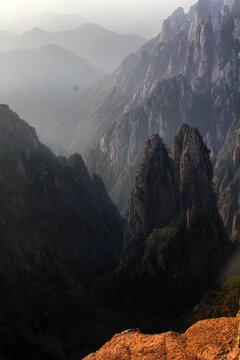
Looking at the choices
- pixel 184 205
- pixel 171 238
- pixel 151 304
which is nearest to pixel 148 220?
pixel 184 205

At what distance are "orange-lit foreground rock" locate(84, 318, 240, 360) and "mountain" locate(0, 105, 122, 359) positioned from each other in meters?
21.7

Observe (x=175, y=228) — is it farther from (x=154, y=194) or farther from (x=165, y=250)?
(x=154, y=194)

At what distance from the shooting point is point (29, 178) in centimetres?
10338

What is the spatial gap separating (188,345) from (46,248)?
170 feet

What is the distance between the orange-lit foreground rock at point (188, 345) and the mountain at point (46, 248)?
71.2ft

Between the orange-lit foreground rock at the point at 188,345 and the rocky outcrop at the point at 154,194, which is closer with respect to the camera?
the orange-lit foreground rock at the point at 188,345

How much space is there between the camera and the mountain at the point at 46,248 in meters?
53.4

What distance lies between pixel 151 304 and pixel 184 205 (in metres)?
40.6

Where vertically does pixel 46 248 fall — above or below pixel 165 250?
above

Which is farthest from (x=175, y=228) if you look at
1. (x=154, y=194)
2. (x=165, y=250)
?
(x=154, y=194)

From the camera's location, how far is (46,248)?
74.7m

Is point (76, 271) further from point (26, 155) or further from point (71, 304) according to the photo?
point (26, 155)

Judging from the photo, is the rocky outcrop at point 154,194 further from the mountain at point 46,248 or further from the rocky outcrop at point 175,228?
the mountain at point 46,248

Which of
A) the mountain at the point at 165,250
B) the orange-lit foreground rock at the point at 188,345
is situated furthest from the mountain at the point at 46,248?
the orange-lit foreground rock at the point at 188,345
